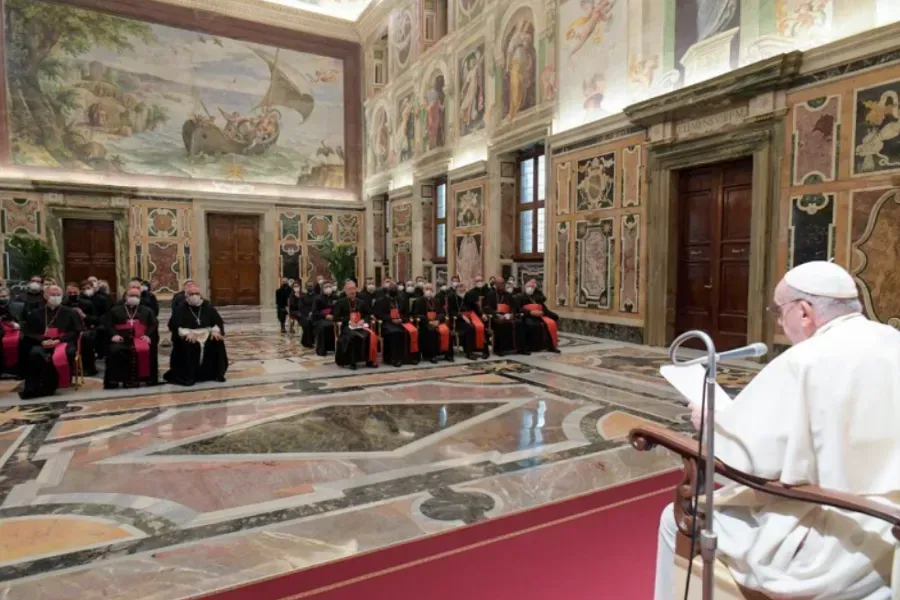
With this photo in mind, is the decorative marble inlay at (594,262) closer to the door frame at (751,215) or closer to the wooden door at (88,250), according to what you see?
the door frame at (751,215)

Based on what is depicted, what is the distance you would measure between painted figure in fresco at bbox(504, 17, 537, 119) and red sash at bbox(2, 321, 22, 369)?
9955 millimetres

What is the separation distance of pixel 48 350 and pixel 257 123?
13991mm

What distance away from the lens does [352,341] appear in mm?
7996

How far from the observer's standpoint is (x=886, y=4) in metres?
6.26

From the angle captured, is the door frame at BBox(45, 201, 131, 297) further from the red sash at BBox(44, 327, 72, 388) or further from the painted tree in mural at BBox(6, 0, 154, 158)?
the red sash at BBox(44, 327, 72, 388)

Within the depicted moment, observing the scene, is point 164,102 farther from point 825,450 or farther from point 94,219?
point 825,450

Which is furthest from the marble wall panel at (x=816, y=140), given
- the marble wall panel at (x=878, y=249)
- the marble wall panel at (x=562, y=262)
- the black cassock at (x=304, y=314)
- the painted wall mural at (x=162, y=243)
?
the painted wall mural at (x=162, y=243)

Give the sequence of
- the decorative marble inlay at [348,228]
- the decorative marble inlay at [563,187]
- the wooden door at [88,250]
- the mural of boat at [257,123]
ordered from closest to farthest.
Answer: the decorative marble inlay at [563,187]
the wooden door at [88,250]
the mural of boat at [257,123]
the decorative marble inlay at [348,228]

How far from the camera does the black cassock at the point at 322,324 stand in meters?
9.34

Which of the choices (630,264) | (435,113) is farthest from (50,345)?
(435,113)

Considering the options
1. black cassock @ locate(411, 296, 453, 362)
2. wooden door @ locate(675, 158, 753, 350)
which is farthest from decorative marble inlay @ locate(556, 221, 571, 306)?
black cassock @ locate(411, 296, 453, 362)

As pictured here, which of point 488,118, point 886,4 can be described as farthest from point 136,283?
point 886,4

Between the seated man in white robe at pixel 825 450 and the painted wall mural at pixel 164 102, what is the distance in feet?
62.7

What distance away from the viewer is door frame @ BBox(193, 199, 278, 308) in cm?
1773
